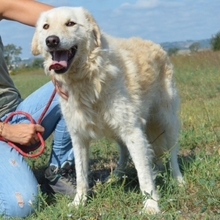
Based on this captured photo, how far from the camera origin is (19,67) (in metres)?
62.5

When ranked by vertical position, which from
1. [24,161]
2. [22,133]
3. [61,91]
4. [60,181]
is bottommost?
[60,181]

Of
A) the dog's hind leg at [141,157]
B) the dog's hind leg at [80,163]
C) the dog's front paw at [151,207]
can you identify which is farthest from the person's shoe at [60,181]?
the dog's front paw at [151,207]

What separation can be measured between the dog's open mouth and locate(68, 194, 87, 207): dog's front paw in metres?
1.05

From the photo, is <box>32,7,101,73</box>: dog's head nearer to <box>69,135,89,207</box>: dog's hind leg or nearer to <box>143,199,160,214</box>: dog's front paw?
<box>69,135,89,207</box>: dog's hind leg

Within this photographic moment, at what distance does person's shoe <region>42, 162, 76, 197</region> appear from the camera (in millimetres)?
4016

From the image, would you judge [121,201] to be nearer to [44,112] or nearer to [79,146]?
[79,146]

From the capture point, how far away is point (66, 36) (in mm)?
3189

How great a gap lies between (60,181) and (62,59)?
132cm

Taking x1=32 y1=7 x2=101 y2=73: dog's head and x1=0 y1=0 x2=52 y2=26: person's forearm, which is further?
x1=0 y1=0 x2=52 y2=26: person's forearm

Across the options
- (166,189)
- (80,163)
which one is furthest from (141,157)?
(80,163)

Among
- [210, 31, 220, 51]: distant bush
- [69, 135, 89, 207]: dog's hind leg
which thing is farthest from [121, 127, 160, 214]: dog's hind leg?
[210, 31, 220, 51]: distant bush

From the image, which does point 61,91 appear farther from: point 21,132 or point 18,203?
point 18,203

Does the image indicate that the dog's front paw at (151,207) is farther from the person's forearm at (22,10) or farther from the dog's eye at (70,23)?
the person's forearm at (22,10)

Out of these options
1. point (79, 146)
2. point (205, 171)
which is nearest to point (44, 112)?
point (79, 146)
